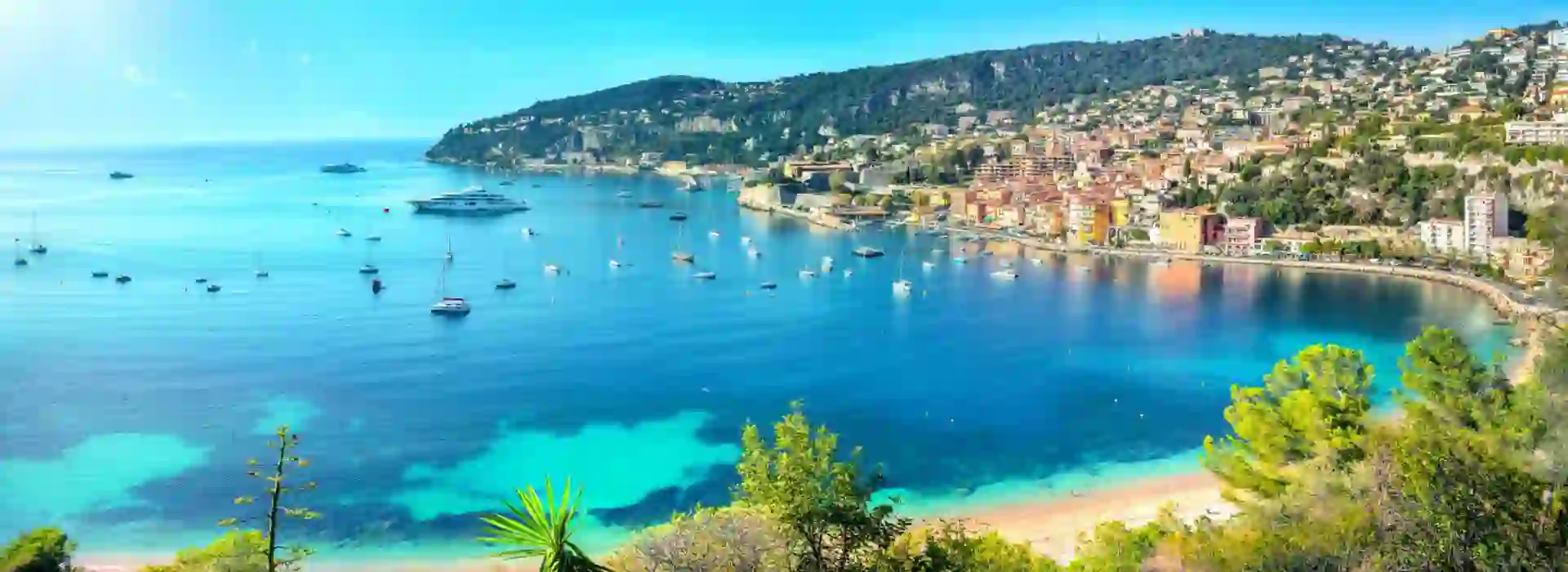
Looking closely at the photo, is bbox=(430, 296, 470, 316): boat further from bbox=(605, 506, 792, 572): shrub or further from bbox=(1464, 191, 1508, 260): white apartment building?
bbox=(1464, 191, 1508, 260): white apartment building

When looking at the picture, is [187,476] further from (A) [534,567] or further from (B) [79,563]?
(A) [534,567]

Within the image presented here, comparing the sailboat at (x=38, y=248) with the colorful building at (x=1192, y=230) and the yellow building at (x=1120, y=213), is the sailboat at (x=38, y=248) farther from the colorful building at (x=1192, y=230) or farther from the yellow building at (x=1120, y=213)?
the colorful building at (x=1192, y=230)

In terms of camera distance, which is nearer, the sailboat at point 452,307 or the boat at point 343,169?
the sailboat at point 452,307

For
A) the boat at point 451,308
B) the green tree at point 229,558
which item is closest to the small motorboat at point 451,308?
the boat at point 451,308

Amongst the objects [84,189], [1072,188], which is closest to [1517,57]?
[1072,188]

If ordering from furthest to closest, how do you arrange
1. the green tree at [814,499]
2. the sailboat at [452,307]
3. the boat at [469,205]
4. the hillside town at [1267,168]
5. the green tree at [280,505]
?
the boat at [469,205], the hillside town at [1267,168], the sailboat at [452,307], the green tree at [814,499], the green tree at [280,505]

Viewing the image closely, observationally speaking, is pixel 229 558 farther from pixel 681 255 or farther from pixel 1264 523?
pixel 681 255

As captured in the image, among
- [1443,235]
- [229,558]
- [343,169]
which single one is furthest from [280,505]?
[343,169]
